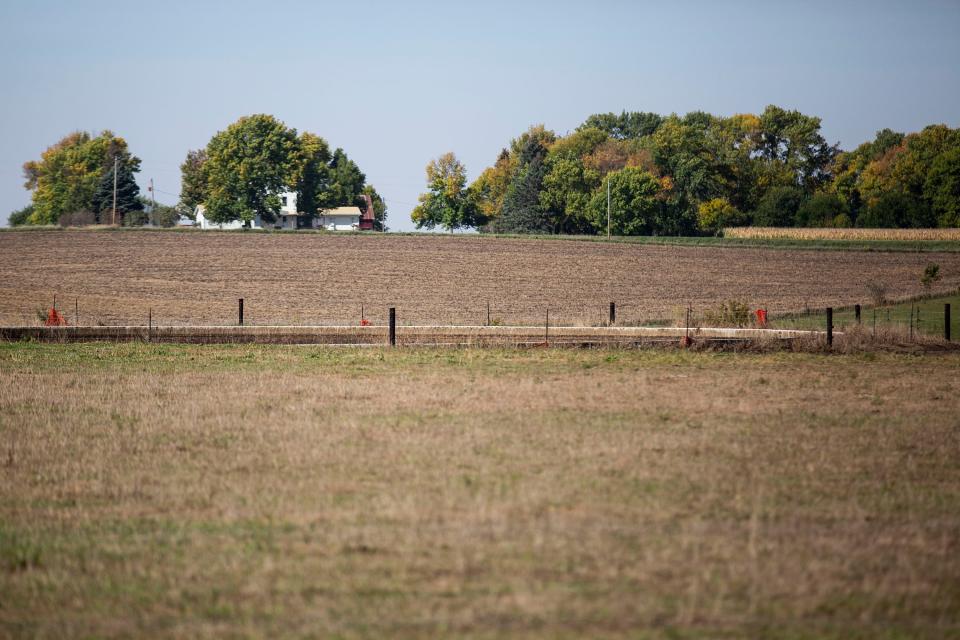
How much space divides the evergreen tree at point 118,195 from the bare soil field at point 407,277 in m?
29.5

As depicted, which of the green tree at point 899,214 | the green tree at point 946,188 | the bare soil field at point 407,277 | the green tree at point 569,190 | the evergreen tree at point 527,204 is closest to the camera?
the bare soil field at point 407,277

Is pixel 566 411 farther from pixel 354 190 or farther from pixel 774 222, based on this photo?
pixel 354 190

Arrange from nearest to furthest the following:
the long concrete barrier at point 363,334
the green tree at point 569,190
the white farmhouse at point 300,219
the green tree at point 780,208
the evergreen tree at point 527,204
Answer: the long concrete barrier at point 363,334 → the green tree at point 780,208 → the evergreen tree at point 527,204 → the green tree at point 569,190 → the white farmhouse at point 300,219

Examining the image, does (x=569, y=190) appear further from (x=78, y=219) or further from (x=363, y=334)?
(x=363, y=334)

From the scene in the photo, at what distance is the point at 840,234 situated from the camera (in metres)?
98.6

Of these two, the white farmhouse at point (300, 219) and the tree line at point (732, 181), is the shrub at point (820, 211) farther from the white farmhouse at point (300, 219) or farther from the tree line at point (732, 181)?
A: the white farmhouse at point (300, 219)

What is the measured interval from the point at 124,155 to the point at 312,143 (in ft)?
80.3

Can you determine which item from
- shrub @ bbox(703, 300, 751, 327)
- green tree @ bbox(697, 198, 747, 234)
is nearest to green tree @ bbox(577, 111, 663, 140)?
green tree @ bbox(697, 198, 747, 234)

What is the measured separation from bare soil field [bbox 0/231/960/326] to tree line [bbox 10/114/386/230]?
2130 cm

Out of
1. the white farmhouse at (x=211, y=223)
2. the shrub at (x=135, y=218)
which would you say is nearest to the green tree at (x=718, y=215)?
the white farmhouse at (x=211, y=223)

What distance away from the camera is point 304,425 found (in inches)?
615

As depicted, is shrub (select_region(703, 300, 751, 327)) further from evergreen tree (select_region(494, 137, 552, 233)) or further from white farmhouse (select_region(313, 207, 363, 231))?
white farmhouse (select_region(313, 207, 363, 231))

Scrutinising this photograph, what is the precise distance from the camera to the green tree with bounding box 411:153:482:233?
145 metres

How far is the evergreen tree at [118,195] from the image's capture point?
121 m
